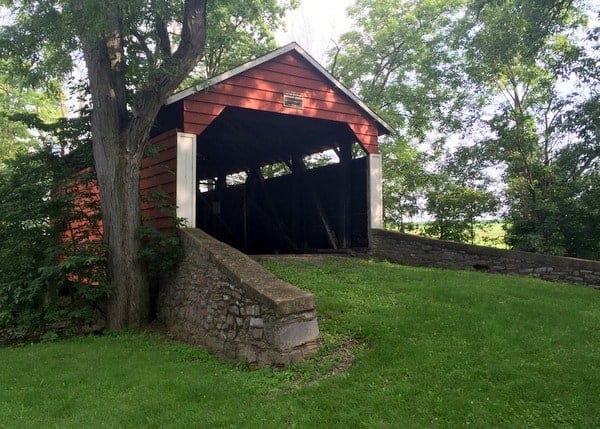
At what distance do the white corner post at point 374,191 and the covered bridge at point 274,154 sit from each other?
25 mm

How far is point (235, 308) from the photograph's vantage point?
20.3ft

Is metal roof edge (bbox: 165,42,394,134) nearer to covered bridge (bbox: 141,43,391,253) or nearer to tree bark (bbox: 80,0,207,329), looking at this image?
covered bridge (bbox: 141,43,391,253)

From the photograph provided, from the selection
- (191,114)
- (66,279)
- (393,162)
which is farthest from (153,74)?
(393,162)

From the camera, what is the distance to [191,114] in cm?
925

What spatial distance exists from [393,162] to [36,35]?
14.0 metres

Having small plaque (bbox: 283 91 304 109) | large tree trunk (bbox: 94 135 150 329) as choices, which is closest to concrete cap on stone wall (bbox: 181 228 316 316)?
large tree trunk (bbox: 94 135 150 329)

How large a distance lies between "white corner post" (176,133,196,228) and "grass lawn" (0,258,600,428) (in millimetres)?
2453

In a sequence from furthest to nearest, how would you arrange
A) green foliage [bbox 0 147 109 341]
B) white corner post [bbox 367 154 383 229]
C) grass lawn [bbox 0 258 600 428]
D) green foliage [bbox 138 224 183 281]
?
1. white corner post [bbox 367 154 383 229]
2. green foliage [bbox 138 224 183 281]
3. green foliage [bbox 0 147 109 341]
4. grass lawn [bbox 0 258 600 428]

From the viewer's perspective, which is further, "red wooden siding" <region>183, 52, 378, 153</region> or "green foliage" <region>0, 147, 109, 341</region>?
"red wooden siding" <region>183, 52, 378, 153</region>

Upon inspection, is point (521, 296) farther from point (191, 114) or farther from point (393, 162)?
point (393, 162)

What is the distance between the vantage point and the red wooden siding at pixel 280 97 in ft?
30.8

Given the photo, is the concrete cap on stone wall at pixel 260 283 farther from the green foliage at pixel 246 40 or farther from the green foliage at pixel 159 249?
the green foliage at pixel 246 40

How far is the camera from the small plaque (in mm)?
10500

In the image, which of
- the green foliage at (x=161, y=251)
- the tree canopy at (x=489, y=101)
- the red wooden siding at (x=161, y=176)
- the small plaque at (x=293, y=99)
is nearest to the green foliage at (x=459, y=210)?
the tree canopy at (x=489, y=101)
